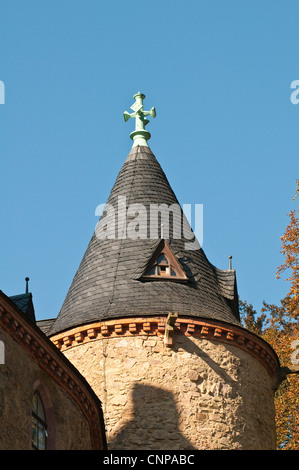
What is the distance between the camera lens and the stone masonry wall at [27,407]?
1449cm

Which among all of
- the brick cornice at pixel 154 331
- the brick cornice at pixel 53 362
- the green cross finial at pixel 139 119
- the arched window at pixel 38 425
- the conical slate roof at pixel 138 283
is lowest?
the arched window at pixel 38 425

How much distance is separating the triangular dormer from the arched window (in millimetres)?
5961

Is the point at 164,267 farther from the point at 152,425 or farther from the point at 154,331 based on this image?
the point at 152,425

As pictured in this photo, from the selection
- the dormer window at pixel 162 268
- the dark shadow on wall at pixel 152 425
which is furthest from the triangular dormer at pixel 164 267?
the dark shadow on wall at pixel 152 425

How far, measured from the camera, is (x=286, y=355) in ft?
105

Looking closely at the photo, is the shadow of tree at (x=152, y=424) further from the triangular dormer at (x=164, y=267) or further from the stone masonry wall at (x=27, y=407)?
the triangular dormer at (x=164, y=267)

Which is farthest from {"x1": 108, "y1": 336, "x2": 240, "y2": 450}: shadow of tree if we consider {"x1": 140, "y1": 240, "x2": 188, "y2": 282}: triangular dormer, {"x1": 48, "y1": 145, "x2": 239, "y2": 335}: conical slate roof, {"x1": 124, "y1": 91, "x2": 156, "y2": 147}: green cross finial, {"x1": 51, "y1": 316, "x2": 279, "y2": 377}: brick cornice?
{"x1": 124, "y1": 91, "x2": 156, "y2": 147}: green cross finial

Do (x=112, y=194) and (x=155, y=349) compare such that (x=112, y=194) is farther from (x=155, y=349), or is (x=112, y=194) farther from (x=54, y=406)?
(x=54, y=406)

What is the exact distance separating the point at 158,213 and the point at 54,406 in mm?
7667

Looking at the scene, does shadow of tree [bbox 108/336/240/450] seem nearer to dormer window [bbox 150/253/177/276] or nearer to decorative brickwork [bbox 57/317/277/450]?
decorative brickwork [bbox 57/317/277/450]

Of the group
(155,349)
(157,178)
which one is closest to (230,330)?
(155,349)

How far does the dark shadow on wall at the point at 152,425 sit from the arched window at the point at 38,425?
137 inches
